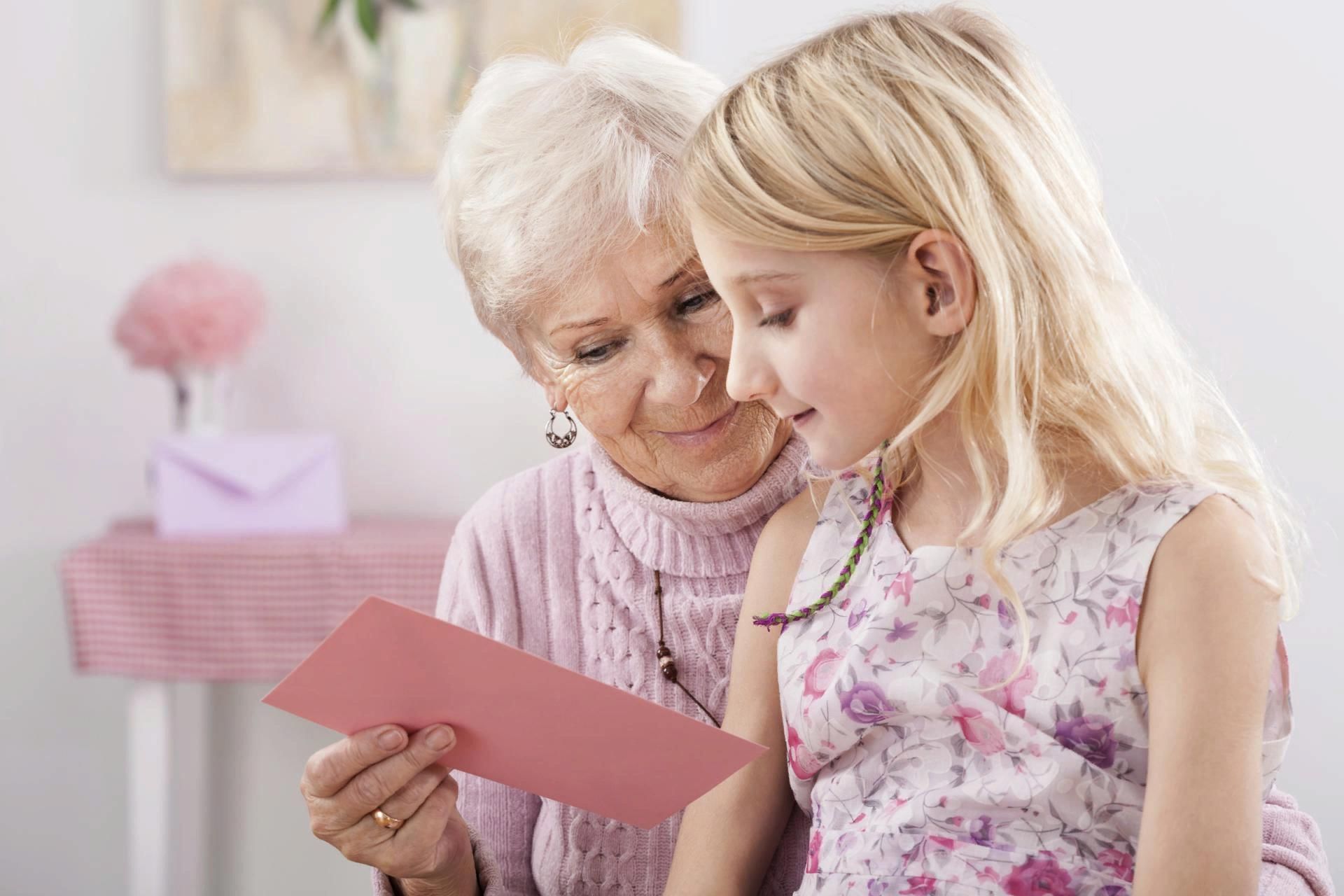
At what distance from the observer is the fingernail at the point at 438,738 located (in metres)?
1.04

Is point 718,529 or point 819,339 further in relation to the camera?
point 718,529

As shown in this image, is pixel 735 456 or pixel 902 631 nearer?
pixel 902 631

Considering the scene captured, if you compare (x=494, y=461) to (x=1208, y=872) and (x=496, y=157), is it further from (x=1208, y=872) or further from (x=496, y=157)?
(x=1208, y=872)

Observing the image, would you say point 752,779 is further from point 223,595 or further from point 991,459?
point 223,595

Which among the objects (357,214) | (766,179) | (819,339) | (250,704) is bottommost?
(250,704)

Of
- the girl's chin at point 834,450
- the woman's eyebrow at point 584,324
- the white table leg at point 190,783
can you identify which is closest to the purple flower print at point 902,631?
the girl's chin at point 834,450

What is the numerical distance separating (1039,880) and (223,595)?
5.72ft

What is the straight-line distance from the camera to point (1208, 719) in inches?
34.6

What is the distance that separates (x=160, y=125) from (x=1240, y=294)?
85.6 inches

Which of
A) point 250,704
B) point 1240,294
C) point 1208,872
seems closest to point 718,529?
point 1208,872

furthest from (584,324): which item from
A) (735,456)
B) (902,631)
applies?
(902,631)

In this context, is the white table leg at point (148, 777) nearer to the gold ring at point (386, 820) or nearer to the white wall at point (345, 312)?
the white wall at point (345, 312)

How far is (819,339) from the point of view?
0.98 metres

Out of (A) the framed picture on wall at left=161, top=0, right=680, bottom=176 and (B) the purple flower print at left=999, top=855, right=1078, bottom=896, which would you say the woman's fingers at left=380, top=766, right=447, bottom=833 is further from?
(A) the framed picture on wall at left=161, top=0, right=680, bottom=176
